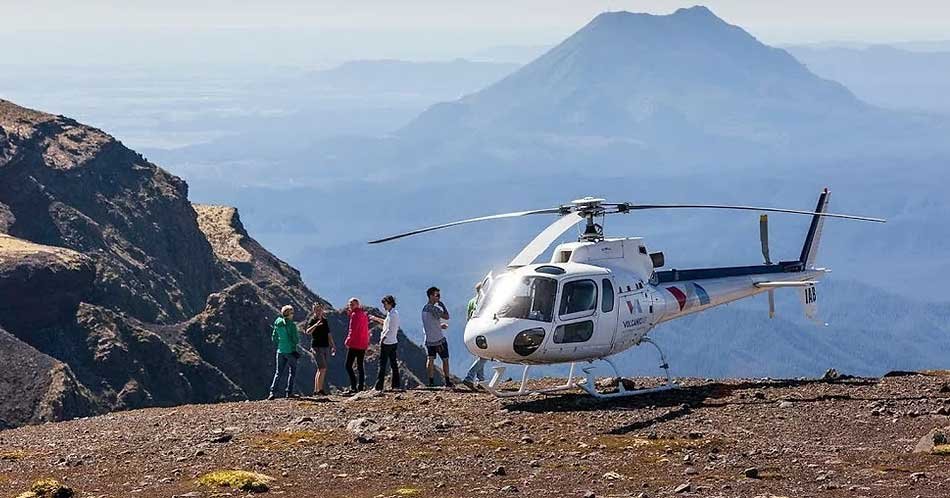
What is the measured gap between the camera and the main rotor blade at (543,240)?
104 feet

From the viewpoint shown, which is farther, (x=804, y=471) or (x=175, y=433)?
(x=175, y=433)

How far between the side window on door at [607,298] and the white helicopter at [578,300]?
0.07 ft

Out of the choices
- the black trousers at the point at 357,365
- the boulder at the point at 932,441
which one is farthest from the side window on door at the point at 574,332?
the boulder at the point at 932,441

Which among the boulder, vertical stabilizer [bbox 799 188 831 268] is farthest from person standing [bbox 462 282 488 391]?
the boulder

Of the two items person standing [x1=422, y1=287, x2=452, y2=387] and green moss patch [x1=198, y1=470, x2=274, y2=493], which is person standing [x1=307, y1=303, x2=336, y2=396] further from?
green moss patch [x1=198, y1=470, x2=274, y2=493]

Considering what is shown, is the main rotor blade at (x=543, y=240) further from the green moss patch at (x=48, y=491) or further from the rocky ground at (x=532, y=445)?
the green moss patch at (x=48, y=491)

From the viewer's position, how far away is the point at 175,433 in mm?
28125

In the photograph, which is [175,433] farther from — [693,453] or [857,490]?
[857,490]

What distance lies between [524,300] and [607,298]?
2172mm

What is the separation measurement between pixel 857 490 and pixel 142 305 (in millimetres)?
69176

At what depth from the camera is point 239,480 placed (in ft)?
71.1

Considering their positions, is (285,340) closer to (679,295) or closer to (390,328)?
(390,328)

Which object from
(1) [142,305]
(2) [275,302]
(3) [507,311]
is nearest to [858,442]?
(3) [507,311]

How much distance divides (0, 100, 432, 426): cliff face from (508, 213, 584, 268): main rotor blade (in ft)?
111
